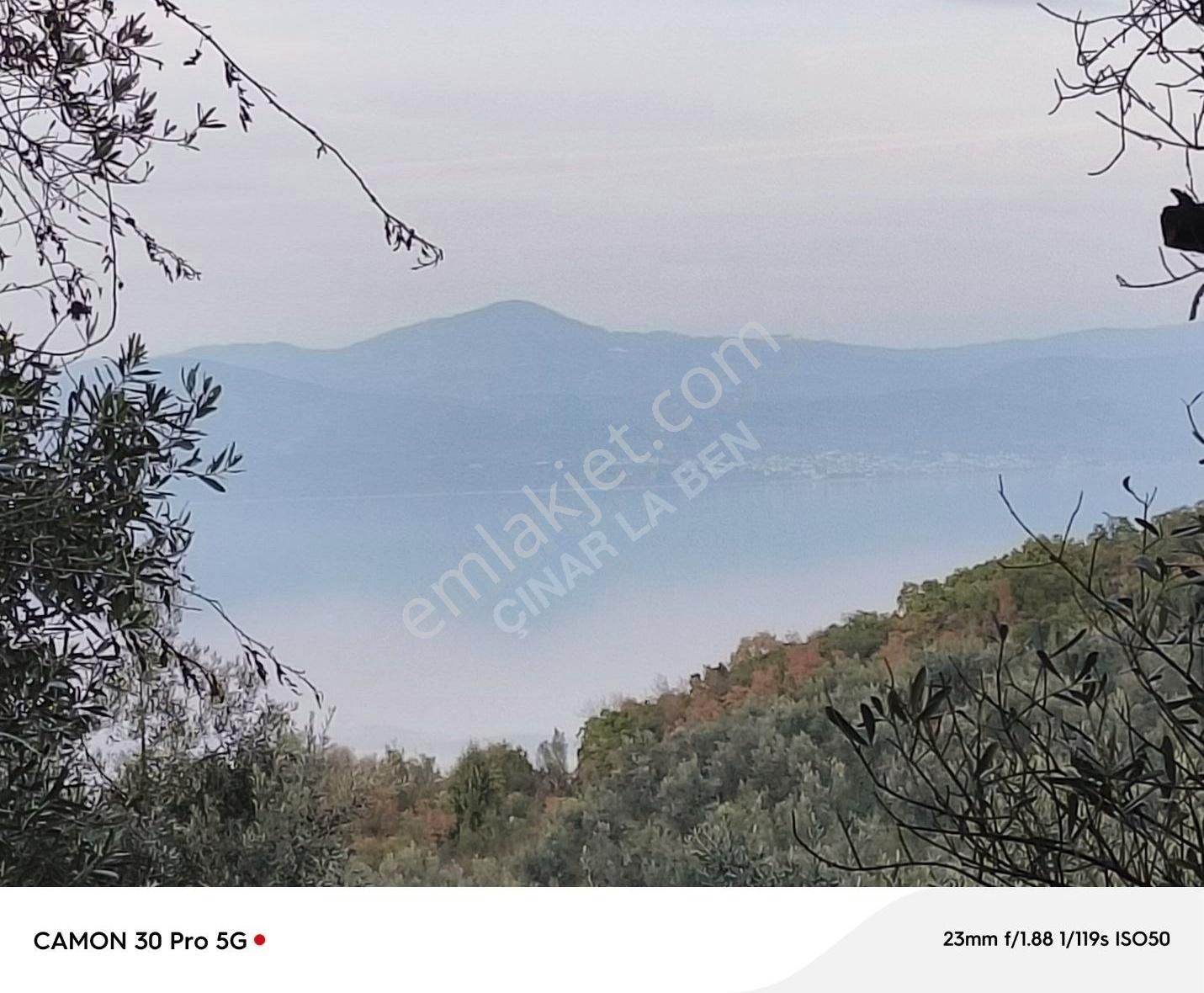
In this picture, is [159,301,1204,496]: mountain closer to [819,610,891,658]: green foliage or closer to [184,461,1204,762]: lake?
[184,461,1204,762]: lake

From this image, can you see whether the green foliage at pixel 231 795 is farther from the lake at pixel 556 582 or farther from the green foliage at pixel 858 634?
the green foliage at pixel 858 634

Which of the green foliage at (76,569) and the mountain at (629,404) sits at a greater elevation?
the mountain at (629,404)

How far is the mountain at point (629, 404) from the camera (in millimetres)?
1276

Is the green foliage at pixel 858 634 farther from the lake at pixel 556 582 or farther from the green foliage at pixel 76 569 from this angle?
the green foliage at pixel 76 569

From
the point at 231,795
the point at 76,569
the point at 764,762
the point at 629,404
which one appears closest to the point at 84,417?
the point at 76,569

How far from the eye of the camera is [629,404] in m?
1.28

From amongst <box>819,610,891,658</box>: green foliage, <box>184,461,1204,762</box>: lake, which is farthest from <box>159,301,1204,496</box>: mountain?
<box>819,610,891,658</box>: green foliage

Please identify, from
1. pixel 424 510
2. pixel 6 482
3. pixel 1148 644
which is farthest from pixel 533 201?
pixel 1148 644

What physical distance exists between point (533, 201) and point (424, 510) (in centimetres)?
32

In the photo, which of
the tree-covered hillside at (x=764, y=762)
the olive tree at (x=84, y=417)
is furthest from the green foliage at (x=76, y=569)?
the tree-covered hillside at (x=764, y=762)

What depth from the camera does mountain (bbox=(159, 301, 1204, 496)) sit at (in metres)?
1.28

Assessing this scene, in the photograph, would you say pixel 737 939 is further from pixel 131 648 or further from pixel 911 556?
pixel 131 648

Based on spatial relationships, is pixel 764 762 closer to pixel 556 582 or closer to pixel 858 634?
pixel 858 634

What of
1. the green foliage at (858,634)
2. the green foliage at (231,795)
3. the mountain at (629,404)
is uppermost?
the mountain at (629,404)
